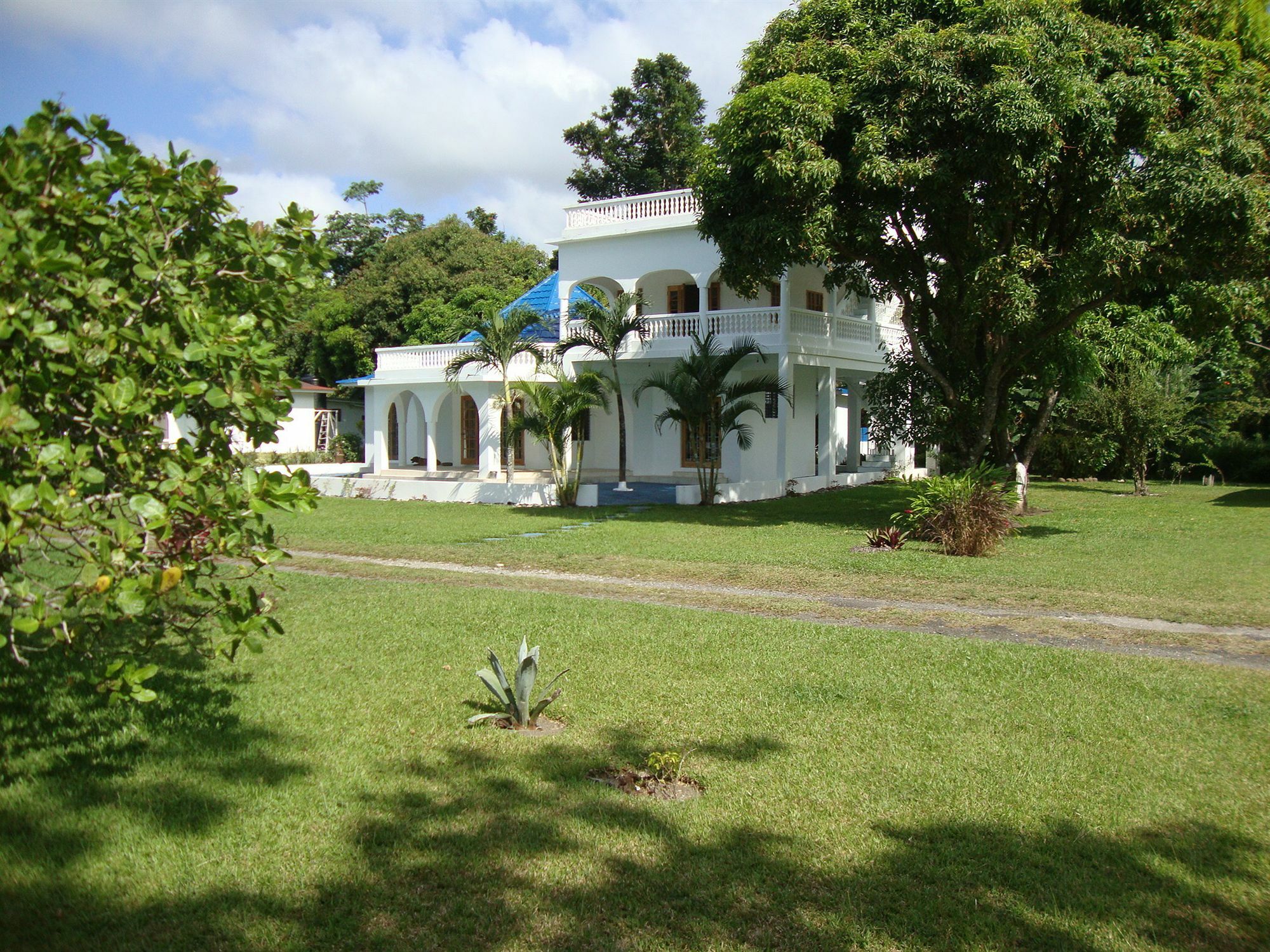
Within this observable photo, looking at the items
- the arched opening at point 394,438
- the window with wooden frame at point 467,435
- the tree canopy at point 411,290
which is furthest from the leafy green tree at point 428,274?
the window with wooden frame at point 467,435

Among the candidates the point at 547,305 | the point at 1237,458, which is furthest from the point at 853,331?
the point at 1237,458

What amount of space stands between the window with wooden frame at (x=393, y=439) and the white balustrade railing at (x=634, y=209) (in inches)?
479

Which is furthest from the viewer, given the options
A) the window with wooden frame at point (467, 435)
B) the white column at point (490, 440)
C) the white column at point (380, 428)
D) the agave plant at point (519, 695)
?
the window with wooden frame at point (467, 435)

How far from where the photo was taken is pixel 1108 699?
6.44 meters

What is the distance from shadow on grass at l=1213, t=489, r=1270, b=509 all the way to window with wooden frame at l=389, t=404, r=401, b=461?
2457 cm

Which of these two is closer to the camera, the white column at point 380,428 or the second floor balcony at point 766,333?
the second floor balcony at point 766,333

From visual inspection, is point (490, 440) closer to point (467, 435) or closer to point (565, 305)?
point (565, 305)

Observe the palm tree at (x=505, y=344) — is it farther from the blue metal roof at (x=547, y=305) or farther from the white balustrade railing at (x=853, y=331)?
the white balustrade railing at (x=853, y=331)

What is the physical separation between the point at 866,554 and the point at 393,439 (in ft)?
82.8

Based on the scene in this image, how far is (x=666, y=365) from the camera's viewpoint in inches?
980

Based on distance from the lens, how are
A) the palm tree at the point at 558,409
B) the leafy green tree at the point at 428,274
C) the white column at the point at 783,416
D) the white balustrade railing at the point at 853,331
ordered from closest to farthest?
the palm tree at the point at 558,409, the white column at the point at 783,416, the white balustrade railing at the point at 853,331, the leafy green tree at the point at 428,274

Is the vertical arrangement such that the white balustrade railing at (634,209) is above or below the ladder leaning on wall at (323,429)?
above

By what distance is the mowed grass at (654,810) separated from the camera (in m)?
3.67

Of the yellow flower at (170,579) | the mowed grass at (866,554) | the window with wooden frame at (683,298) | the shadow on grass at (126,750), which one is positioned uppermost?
the window with wooden frame at (683,298)
